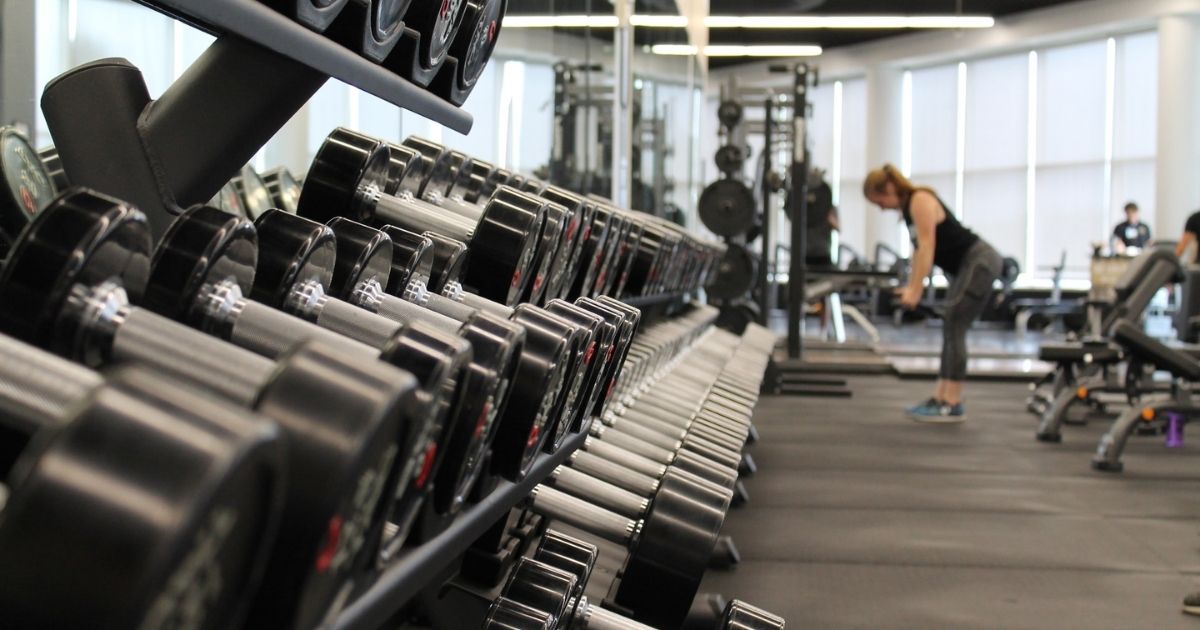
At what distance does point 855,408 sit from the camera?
22.3ft

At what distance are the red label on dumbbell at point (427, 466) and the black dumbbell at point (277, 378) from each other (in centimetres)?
7

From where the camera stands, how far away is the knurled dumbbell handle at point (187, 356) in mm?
672

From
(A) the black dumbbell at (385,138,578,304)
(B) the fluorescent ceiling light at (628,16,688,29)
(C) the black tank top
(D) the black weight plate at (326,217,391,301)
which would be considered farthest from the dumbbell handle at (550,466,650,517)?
(B) the fluorescent ceiling light at (628,16,688,29)

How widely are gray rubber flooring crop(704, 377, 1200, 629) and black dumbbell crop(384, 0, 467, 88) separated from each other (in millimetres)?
1740

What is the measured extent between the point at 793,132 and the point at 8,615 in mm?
7929

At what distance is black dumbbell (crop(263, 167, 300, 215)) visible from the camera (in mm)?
1776

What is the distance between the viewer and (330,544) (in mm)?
562

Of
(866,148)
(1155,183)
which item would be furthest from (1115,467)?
(866,148)

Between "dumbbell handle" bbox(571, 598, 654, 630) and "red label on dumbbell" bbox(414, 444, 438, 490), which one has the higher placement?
"red label on dumbbell" bbox(414, 444, 438, 490)

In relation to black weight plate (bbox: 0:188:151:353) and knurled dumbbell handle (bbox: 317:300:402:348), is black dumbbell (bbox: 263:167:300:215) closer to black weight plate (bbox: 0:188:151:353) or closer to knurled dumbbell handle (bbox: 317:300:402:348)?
knurled dumbbell handle (bbox: 317:300:402:348)

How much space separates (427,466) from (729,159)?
27.9 feet

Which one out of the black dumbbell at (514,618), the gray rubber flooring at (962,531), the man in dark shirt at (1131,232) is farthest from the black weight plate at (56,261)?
the man in dark shirt at (1131,232)

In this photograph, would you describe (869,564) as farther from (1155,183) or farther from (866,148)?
(866,148)

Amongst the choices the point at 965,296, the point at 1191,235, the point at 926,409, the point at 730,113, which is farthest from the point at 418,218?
the point at 1191,235
